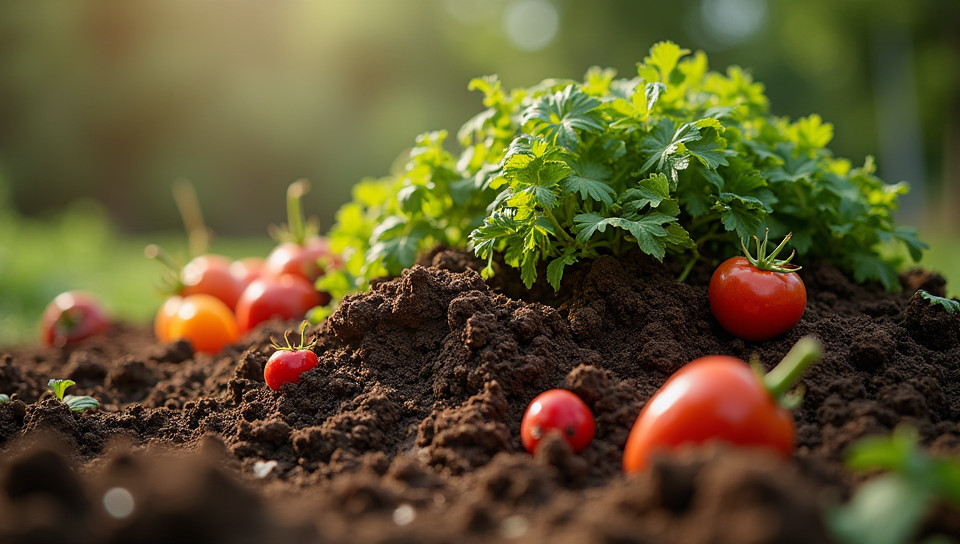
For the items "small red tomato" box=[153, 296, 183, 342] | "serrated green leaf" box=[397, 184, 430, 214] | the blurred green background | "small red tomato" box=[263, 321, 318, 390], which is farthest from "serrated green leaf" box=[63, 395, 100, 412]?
the blurred green background

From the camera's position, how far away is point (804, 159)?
3.84m

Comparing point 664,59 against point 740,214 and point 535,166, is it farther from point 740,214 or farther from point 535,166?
point 535,166

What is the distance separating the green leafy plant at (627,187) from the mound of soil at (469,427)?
0.68ft

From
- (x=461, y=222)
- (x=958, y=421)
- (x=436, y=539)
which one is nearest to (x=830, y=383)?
(x=958, y=421)

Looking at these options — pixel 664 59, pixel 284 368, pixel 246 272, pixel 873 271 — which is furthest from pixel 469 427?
pixel 246 272

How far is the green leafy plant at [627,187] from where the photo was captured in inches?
123

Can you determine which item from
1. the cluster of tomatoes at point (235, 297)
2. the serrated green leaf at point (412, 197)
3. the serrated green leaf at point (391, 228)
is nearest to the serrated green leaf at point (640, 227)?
the serrated green leaf at point (412, 197)

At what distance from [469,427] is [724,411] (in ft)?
2.87

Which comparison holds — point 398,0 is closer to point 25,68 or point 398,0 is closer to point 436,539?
point 25,68

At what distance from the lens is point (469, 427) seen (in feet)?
8.50

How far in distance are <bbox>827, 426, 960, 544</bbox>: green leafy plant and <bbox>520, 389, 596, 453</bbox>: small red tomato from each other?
93 cm

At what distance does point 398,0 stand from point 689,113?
23517 mm

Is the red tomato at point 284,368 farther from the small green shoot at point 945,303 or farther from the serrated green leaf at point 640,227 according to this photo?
the small green shoot at point 945,303

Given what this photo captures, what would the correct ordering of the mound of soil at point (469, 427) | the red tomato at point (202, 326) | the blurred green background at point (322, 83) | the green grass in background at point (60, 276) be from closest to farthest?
1. the mound of soil at point (469, 427)
2. the red tomato at point (202, 326)
3. the green grass in background at point (60, 276)
4. the blurred green background at point (322, 83)
